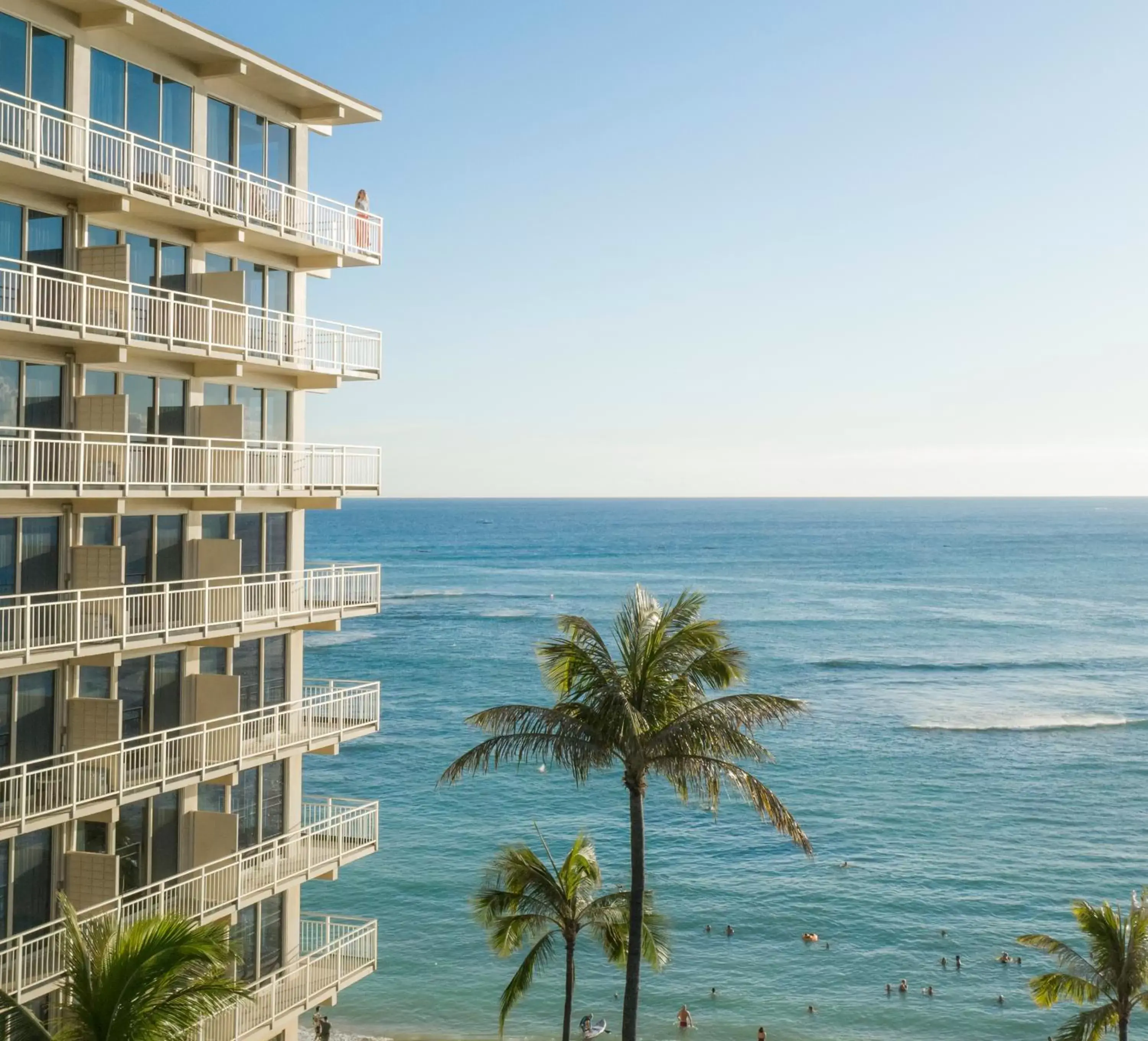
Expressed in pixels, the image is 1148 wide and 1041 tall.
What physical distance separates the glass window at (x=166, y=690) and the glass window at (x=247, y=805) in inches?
74.9

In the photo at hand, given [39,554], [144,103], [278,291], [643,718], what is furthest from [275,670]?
[144,103]

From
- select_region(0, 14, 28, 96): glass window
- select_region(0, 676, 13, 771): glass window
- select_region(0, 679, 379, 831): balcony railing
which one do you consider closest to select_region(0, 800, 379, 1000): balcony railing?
select_region(0, 679, 379, 831): balcony railing

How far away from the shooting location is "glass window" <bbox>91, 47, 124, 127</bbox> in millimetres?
18719

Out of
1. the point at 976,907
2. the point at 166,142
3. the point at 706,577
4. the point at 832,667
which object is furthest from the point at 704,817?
the point at 706,577

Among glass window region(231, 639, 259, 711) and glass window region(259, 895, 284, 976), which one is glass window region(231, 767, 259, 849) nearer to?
glass window region(259, 895, 284, 976)

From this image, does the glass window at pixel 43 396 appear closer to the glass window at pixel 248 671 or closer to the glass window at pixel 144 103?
the glass window at pixel 144 103

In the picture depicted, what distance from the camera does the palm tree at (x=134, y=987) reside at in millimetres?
14547

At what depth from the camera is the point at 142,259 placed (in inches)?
783

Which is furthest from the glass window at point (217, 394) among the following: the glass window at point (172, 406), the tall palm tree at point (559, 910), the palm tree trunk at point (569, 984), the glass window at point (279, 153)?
the palm tree trunk at point (569, 984)

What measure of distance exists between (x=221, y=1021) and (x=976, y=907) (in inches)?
1441

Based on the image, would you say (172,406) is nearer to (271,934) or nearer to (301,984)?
(271,934)

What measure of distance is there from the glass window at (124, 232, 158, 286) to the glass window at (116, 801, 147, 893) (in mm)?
8062

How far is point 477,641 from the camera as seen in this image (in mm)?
111250

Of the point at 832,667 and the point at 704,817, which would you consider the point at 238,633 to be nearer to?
the point at 704,817
